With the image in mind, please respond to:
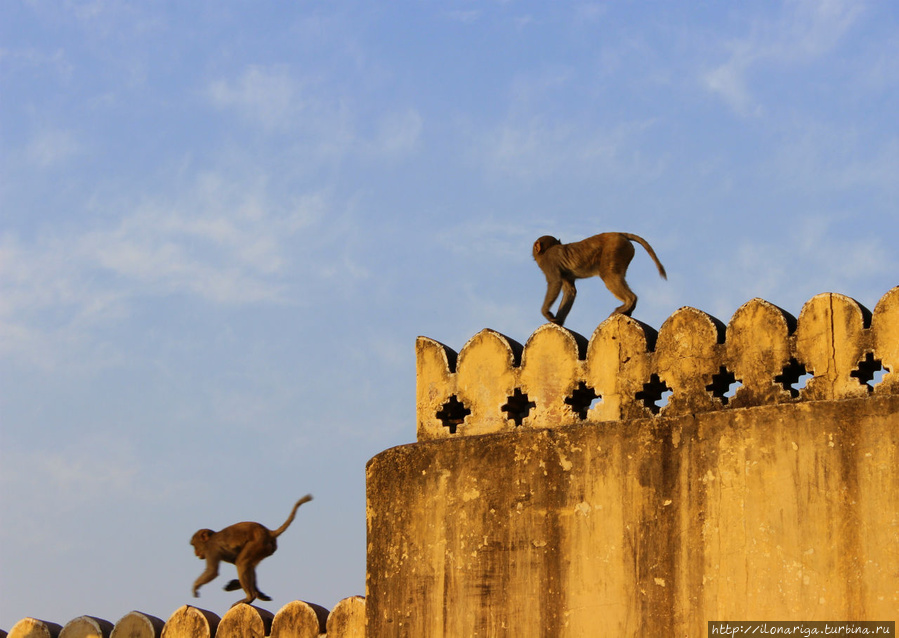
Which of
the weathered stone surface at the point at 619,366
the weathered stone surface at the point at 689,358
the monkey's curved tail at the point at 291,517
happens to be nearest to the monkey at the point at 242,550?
the monkey's curved tail at the point at 291,517

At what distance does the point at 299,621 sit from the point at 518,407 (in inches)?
63.3

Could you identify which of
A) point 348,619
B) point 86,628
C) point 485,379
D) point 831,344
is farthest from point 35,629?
point 831,344

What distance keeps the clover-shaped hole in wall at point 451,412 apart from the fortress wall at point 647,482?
0.4 inches

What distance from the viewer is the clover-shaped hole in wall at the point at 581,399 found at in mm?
6477

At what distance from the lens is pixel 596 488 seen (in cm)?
620

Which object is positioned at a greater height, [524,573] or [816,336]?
[816,336]

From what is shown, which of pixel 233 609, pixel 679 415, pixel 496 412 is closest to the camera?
pixel 679 415

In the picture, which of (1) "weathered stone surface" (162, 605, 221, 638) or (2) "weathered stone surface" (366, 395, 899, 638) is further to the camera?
(1) "weathered stone surface" (162, 605, 221, 638)

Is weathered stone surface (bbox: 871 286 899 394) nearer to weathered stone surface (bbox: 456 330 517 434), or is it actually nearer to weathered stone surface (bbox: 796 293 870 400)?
weathered stone surface (bbox: 796 293 870 400)

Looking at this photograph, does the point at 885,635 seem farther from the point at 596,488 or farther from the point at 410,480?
the point at 410,480

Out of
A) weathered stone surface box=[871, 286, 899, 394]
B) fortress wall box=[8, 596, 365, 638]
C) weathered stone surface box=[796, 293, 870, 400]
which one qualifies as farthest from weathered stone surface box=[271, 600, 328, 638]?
weathered stone surface box=[871, 286, 899, 394]

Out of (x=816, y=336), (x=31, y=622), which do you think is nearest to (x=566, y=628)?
(x=816, y=336)

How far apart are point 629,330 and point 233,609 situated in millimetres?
2637

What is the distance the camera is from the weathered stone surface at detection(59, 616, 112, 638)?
7.86m
